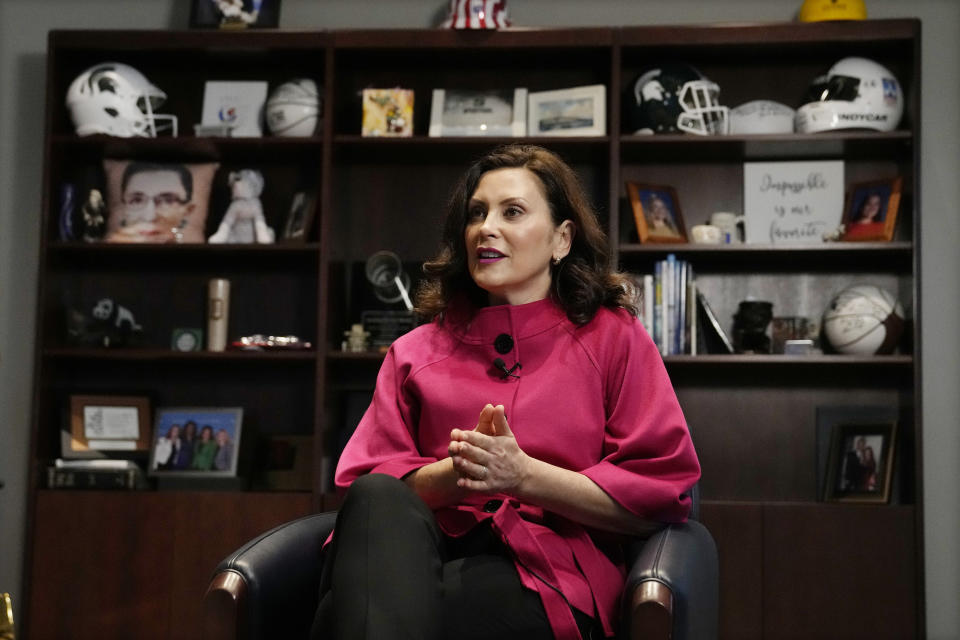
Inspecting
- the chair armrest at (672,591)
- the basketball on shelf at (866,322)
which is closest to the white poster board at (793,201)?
the basketball on shelf at (866,322)

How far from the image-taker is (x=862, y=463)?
3531 mm

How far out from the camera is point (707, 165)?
3795 mm

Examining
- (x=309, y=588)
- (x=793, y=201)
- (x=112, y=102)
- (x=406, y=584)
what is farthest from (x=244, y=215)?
(x=406, y=584)

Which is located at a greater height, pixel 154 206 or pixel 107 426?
pixel 154 206

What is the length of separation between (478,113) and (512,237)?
1714 millimetres

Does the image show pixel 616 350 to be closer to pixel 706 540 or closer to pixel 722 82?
pixel 706 540

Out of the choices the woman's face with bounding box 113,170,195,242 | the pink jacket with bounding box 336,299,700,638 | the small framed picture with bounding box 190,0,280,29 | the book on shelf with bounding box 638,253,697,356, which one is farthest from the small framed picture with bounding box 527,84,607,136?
the pink jacket with bounding box 336,299,700,638

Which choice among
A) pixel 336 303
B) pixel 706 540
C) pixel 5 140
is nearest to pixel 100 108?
pixel 5 140

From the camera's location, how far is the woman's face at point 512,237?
2.06 metres

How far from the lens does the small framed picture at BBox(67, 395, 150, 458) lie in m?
3.68

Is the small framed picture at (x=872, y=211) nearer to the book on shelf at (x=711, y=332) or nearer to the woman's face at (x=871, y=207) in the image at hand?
the woman's face at (x=871, y=207)

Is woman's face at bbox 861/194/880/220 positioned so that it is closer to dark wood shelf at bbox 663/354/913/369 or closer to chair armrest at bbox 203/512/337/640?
dark wood shelf at bbox 663/354/913/369

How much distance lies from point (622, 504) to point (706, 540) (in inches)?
6.6

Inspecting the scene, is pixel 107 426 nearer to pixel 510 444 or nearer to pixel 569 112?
pixel 569 112
